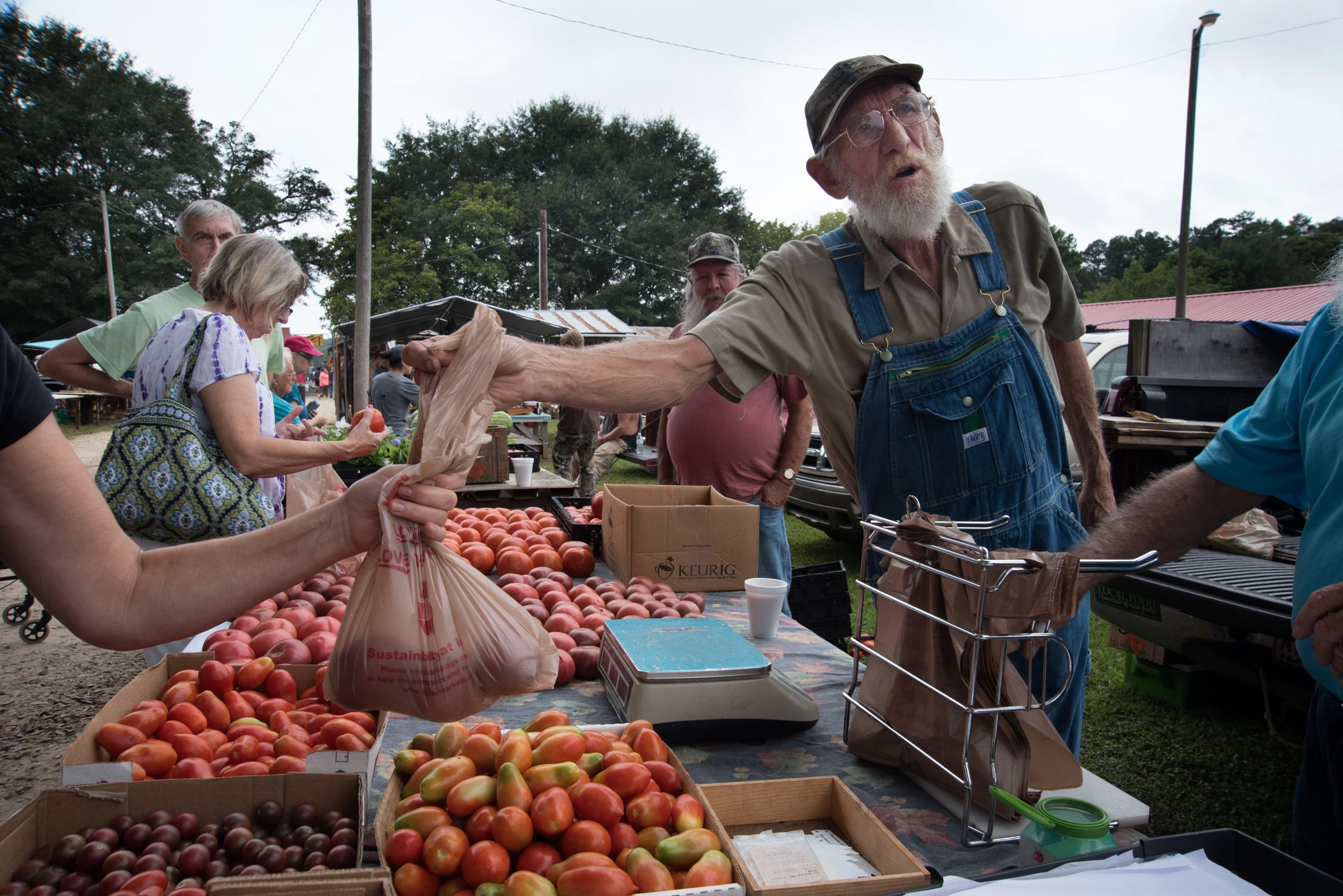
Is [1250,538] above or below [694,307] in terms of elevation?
below

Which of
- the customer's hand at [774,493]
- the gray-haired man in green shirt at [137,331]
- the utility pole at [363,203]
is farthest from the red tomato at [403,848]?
the utility pole at [363,203]

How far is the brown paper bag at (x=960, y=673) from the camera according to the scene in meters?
1.33

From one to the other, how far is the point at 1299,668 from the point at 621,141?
152ft

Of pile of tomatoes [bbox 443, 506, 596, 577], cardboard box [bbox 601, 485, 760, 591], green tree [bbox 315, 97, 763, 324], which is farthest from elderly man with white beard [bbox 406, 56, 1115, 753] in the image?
green tree [bbox 315, 97, 763, 324]

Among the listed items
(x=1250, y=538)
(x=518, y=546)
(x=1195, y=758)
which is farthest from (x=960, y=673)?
(x=1250, y=538)

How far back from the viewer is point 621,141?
45500 mm

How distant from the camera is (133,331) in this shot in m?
3.48

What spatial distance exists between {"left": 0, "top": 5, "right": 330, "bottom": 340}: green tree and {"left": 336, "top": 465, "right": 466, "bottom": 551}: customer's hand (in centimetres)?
3741

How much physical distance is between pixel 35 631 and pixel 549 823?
18.4 feet

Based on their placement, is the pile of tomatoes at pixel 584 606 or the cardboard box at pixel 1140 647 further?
the cardboard box at pixel 1140 647

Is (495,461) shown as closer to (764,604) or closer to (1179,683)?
(764,604)

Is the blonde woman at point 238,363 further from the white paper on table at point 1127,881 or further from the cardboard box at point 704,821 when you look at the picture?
the white paper on table at point 1127,881

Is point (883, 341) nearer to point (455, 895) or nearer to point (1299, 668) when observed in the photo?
point (455, 895)

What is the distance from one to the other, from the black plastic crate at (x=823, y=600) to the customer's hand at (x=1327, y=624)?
7.07ft
